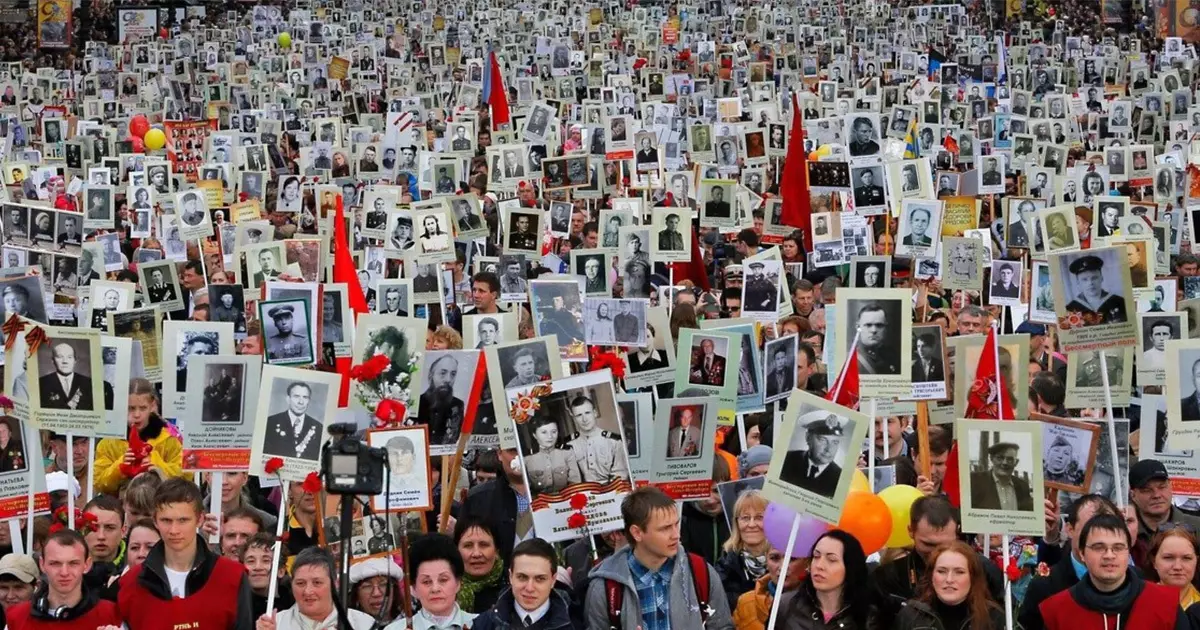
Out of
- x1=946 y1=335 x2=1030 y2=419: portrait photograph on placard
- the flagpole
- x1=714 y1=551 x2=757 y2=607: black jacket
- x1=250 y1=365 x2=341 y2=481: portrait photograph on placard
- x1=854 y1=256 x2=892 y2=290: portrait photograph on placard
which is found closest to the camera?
x1=714 y1=551 x2=757 y2=607: black jacket

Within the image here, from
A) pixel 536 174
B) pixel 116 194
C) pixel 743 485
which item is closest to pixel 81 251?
pixel 116 194

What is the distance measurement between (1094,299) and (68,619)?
4267 millimetres

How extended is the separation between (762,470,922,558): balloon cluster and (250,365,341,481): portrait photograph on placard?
5.37ft

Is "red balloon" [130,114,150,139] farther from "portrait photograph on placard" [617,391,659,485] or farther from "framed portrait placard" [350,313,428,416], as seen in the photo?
"portrait photograph on placard" [617,391,659,485]

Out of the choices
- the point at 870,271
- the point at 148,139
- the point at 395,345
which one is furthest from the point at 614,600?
the point at 148,139

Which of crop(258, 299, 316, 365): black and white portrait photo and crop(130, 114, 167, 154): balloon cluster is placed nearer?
crop(258, 299, 316, 365): black and white portrait photo

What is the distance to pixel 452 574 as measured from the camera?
669cm

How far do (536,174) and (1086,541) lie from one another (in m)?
13.8

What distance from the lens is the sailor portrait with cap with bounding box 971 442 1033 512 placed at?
6.95 m

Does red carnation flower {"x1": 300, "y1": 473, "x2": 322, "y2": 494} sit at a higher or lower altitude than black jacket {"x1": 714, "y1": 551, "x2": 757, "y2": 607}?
higher

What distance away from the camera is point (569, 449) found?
7574 mm

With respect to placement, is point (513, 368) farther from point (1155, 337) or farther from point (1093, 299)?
point (1155, 337)

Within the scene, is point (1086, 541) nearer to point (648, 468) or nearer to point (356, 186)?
point (648, 468)

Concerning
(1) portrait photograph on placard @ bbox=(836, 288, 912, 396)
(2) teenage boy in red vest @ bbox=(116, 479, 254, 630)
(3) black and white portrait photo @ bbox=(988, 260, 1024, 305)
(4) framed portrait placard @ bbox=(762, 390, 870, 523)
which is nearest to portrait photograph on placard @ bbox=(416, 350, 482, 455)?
(1) portrait photograph on placard @ bbox=(836, 288, 912, 396)
